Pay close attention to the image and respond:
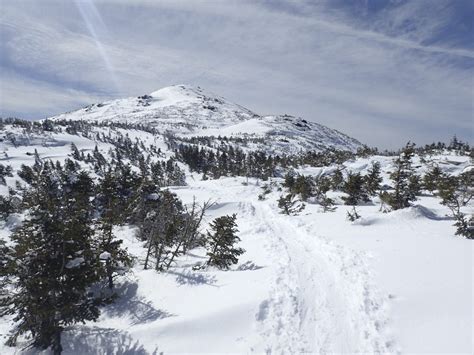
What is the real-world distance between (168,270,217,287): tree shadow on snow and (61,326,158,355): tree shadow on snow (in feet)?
15.4

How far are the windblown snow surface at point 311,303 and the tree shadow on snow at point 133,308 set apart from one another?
0.28ft

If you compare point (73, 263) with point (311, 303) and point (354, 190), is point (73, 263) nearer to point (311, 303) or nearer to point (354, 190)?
point (311, 303)

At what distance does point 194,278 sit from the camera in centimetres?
1823

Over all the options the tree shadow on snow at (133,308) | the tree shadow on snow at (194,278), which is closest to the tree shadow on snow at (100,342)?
the tree shadow on snow at (133,308)

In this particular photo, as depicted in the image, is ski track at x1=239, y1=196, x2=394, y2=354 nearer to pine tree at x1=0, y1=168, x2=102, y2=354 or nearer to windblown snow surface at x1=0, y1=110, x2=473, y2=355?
windblown snow surface at x1=0, y1=110, x2=473, y2=355

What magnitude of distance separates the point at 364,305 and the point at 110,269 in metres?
15.7

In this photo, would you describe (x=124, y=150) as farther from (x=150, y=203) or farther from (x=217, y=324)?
(x=217, y=324)

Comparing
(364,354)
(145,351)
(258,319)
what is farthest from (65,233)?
(364,354)

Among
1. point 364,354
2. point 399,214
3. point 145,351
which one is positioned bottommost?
point 145,351

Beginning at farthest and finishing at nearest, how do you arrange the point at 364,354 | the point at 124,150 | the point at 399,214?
1. the point at 124,150
2. the point at 399,214
3. the point at 364,354

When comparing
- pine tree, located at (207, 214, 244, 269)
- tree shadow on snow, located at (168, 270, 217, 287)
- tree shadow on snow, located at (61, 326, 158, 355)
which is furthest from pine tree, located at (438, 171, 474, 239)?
tree shadow on snow, located at (61, 326, 158, 355)

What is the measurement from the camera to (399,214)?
27156mm

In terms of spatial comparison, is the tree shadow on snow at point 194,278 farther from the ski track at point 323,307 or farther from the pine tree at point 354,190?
the pine tree at point 354,190

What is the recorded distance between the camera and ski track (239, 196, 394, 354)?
1112 cm
